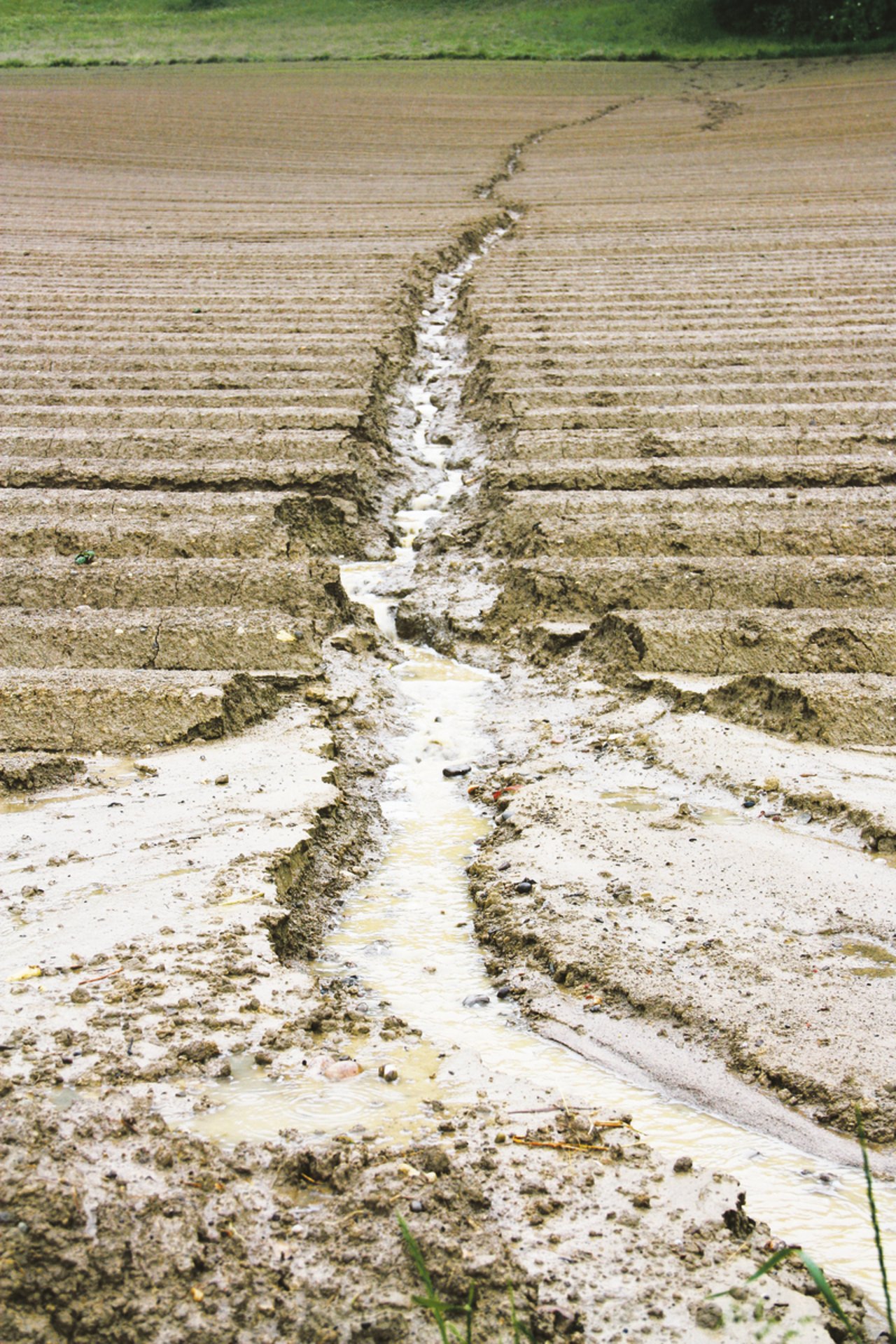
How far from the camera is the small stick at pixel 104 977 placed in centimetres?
208

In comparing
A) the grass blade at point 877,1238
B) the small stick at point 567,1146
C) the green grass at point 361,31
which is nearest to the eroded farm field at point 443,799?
the small stick at point 567,1146

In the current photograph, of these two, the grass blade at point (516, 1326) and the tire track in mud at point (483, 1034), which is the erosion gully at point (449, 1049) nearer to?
the tire track in mud at point (483, 1034)

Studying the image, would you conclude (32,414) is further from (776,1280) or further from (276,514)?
(776,1280)

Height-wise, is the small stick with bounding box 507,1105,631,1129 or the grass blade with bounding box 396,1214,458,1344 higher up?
the grass blade with bounding box 396,1214,458,1344

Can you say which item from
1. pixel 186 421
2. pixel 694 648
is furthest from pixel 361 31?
pixel 694 648

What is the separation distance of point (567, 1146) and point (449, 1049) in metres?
0.34

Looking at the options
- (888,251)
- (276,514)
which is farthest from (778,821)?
(888,251)

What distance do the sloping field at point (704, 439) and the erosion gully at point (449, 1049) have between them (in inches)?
22.8

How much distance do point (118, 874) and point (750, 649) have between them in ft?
6.05

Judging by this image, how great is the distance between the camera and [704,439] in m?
4.68

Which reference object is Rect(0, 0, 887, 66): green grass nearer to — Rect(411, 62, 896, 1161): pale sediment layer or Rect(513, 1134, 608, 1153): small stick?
Rect(411, 62, 896, 1161): pale sediment layer

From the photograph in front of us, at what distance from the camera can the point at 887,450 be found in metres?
4.56

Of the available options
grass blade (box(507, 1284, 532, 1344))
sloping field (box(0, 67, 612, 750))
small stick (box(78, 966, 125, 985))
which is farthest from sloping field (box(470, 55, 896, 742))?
grass blade (box(507, 1284, 532, 1344))

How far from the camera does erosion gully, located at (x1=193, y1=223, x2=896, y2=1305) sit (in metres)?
1.79
